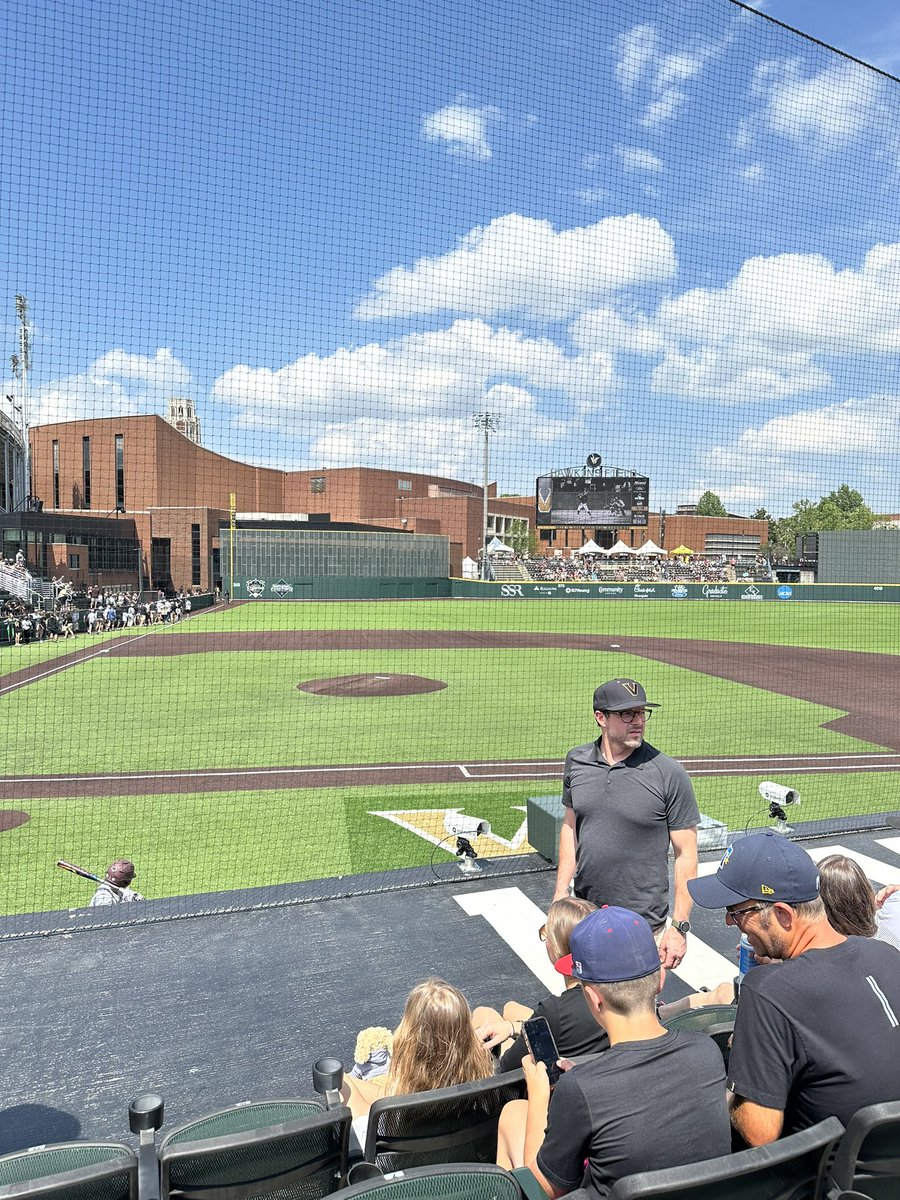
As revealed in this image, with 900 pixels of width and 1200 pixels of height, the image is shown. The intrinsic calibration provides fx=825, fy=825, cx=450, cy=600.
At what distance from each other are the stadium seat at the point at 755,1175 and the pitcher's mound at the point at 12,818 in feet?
29.1

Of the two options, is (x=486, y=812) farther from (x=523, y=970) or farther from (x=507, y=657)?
(x=507, y=657)

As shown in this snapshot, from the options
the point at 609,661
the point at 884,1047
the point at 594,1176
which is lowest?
the point at 609,661

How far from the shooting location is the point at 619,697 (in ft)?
12.3

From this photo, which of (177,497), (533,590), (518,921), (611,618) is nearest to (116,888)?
(518,921)

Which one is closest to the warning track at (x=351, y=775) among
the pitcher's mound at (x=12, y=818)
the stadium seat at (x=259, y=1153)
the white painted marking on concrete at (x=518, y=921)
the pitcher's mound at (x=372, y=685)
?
the pitcher's mound at (x=12, y=818)

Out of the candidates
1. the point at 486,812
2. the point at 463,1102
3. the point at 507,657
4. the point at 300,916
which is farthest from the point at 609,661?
the point at 463,1102

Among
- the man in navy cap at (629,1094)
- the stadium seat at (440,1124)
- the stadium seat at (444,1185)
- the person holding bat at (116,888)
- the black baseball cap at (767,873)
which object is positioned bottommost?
the person holding bat at (116,888)

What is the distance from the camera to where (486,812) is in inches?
372

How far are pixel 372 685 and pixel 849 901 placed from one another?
54.3 ft

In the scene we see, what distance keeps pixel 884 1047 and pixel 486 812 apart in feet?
24.2

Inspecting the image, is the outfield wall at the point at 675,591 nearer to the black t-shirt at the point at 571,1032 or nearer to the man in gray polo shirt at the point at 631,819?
the man in gray polo shirt at the point at 631,819

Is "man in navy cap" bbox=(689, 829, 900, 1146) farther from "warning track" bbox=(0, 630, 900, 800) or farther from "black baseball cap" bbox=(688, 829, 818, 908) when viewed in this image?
"warning track" bbox=(0, 630, 900, 800)

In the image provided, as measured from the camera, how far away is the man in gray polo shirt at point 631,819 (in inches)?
146

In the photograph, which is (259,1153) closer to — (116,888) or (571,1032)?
(571,1032)
